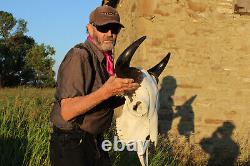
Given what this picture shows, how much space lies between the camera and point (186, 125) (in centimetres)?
840

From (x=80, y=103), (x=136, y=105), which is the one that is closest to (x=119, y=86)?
(x=136, y=105)

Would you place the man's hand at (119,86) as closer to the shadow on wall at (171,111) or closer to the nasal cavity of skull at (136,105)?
the nasal cavity of skull at (136,105)

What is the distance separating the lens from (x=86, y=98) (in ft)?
8.99

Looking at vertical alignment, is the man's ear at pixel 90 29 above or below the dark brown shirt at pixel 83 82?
above

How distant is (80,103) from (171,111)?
5.66 metres

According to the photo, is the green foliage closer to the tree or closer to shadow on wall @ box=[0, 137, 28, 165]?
the tree

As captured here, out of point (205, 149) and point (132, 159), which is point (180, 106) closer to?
point (205, 149)

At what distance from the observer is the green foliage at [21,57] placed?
3591cm

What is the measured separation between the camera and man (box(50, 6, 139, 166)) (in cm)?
282

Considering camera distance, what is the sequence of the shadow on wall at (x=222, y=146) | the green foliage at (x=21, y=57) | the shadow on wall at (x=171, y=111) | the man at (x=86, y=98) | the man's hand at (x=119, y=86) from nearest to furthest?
the man's hand at (x=119, y=86) → the man at (x=86, y=98) → the shadow on wall at (x=171, y=111) → the shadow on wall at (x=222, y=146) → the green foliage at (x=21, y=57)

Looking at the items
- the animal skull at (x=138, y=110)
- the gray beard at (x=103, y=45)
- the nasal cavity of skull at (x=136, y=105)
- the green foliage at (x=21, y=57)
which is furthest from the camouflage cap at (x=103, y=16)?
the green foliage at (x=21, y=57)

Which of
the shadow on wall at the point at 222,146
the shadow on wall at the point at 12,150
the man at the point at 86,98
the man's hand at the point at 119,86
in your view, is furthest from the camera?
the shadow on wall at the point at 222,146

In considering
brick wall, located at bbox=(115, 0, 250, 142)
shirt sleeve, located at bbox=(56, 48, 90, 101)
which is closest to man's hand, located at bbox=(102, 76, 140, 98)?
shirt sleeve, located at bbox=(56, 48, 90, 101)

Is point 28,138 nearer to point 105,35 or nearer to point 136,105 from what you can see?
point 105,35
